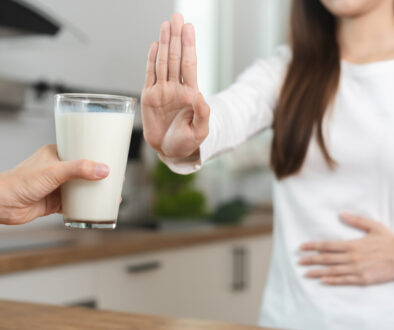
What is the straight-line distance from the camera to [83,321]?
101cm

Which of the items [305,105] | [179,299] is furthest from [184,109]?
[179,299]

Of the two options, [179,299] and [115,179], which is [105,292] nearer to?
[179,299]

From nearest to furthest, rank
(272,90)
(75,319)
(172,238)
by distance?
(75,319) → (272,90) → (172,238)

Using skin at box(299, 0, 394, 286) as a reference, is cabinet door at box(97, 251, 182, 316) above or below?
below

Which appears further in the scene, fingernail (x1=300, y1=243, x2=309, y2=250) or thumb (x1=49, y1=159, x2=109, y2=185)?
fingernail (x1=300, y1=243, x2=309, y2=250)

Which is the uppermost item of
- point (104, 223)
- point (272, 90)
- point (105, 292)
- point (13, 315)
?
point (272, 90)

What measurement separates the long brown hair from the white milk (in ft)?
1.83

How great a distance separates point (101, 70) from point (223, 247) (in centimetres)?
91

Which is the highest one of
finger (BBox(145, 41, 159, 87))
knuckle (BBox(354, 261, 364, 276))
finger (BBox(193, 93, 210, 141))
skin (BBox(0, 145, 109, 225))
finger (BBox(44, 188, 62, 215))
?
finger (BBox(145, 41, 159, 87))

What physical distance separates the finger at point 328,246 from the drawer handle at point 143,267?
845 mm

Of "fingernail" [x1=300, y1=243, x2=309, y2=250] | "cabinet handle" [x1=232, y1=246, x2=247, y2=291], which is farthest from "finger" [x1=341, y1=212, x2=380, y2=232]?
"cabinet handle" [x1=232, y1=246, x2=247, y2=291]

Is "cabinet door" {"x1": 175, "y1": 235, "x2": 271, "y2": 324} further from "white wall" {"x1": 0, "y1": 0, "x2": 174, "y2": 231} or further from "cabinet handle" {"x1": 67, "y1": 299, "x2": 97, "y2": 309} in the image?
"white wall" {"x1": 0, "y1": 0, "x2": 174, "y2": 231}

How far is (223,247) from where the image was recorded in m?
2.52

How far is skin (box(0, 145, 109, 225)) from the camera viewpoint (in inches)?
33.5
